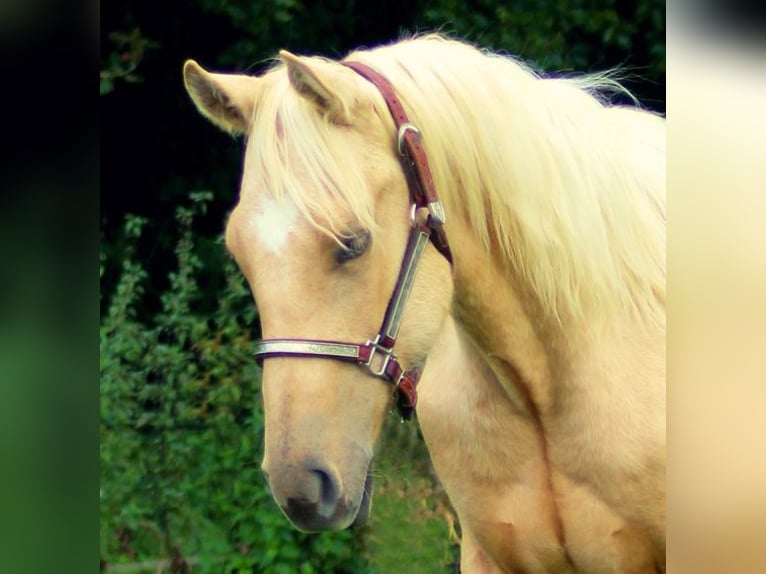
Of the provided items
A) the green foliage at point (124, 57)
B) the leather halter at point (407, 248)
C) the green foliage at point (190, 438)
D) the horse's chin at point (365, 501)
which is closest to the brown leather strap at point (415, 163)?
the leather halter at point (407, 248)

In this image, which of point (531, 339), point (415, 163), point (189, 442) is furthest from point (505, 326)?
point (189, 442)

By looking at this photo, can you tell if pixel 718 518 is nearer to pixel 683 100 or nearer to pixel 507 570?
pixel 507 570

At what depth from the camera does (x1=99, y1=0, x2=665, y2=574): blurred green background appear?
2.61 meters

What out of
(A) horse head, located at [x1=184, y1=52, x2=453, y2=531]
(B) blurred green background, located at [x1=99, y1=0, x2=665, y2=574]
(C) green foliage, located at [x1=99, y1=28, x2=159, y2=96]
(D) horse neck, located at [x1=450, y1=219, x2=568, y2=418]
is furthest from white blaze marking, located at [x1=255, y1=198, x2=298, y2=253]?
(C) green foliage, located at [x1=99, y1=28, x2=159, y2=96]

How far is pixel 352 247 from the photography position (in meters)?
1.77

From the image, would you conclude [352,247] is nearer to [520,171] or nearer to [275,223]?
[275,223]

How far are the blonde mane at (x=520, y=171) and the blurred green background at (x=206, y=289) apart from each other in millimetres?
395

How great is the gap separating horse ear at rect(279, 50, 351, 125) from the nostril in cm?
61

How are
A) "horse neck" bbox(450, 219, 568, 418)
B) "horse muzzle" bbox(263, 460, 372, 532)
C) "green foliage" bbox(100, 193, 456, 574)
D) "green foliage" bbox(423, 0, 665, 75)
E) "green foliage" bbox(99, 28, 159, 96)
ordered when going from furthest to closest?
"green foliage" bbox(100, 193, 456, 574) → "green foliage" bbox(99, 28, 159, 96) → "green foliage" bbox(423, 0, 665, 75) → "horse neck" bbox(450, 219, 568, 418) → "horse muzzle" bbox(263, 460, 372, 532)

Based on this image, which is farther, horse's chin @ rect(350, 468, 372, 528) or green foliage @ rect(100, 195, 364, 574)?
green foliage @ rect(100, 195, 364, 574)

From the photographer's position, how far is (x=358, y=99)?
1838mm

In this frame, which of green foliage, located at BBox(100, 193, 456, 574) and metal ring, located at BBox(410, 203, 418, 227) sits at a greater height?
metal ring, located at BBox(410, 203, 418, 227)

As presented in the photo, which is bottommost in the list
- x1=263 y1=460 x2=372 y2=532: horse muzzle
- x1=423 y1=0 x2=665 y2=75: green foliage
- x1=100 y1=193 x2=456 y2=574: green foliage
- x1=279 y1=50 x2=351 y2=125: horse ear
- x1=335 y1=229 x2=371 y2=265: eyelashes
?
x1=100 y1=193 x2=456 y2=574: green foliage

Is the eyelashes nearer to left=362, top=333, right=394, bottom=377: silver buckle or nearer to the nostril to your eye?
left=362, top=333, right=394, bottom=377: silver buckle
